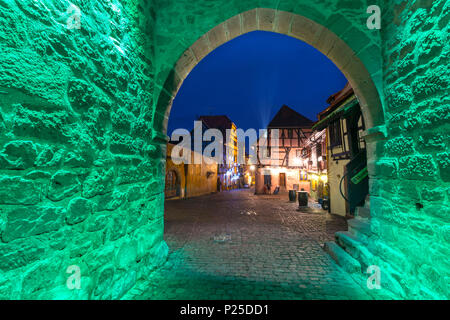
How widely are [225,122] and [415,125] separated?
32073mm

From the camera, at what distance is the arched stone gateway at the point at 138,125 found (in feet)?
4.09

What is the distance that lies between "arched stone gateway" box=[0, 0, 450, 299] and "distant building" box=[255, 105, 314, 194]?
14.2 m

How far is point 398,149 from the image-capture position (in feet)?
7.32

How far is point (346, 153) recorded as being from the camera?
7051 millimetres

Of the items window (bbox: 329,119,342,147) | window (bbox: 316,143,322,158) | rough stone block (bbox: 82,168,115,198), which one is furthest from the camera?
window (bbox: 316,143,322,158)

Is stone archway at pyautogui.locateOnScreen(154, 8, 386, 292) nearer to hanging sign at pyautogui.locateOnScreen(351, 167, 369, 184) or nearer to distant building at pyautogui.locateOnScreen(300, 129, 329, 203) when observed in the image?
hanging sign at pyautogui.locateOnScreen(351, 167, 369, 184)

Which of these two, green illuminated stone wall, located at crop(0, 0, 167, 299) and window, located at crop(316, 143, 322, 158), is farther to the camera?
window, located at crop(316, 143, 322, 158)

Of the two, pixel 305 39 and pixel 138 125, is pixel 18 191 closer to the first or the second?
pixel 138 125

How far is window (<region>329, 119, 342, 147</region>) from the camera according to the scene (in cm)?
776

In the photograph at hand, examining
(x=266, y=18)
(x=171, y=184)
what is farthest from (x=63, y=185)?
(x=171, y=184)

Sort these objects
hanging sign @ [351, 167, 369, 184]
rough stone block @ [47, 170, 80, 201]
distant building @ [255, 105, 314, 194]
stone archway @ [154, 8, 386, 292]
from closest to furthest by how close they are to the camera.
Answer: rough stone block @ [47, 170, 80, 201]
stone archway @ [154, 8, 386, 292]
hanging sign @ [351, 167, 369, 184]
distant building @ [255, 105, 314, 194]

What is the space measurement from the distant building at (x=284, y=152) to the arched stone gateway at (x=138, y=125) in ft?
46.6

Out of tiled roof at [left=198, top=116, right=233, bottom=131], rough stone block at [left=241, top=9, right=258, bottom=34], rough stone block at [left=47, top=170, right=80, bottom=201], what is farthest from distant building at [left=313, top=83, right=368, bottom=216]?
tiled roof at [left=198, top=116, right=233, bottom=131]

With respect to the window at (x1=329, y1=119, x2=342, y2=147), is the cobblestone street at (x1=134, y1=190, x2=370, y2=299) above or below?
below
